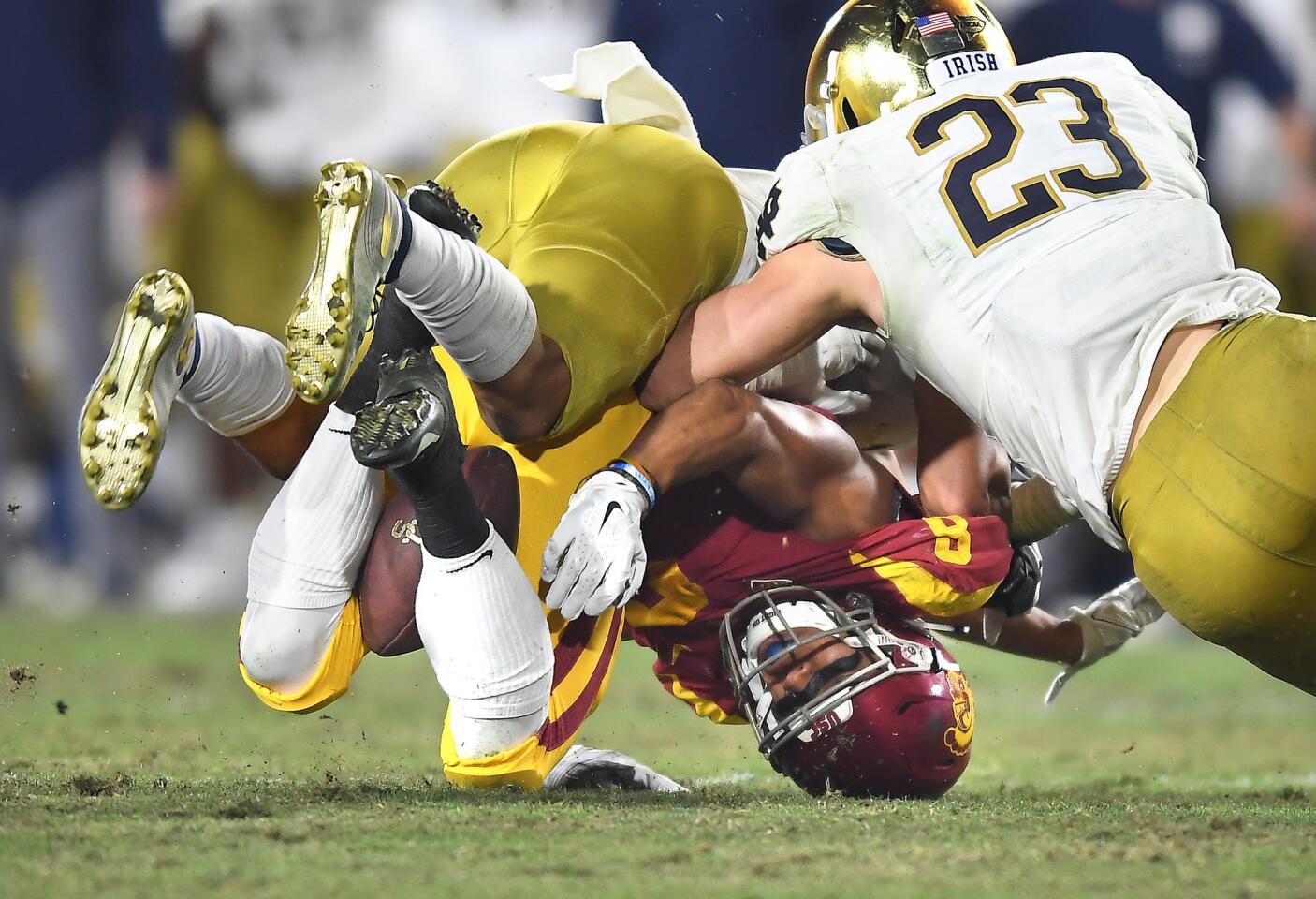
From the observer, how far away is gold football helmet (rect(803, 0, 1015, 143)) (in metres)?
2.26

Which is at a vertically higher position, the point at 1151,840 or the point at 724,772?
the point at 1151,840

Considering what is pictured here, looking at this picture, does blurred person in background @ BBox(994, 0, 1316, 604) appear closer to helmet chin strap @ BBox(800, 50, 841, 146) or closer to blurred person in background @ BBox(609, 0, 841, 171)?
blurred person in background @ BBox(609, 0, 841, 171)

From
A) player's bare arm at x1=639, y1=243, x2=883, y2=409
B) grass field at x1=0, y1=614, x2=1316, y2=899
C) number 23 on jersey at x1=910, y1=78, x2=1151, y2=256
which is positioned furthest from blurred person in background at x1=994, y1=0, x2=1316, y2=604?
player's bare arm at x1=639, y1=243, x2=883, y2=409

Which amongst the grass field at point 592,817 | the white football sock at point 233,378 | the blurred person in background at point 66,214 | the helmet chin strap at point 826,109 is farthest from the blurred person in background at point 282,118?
the white football sock at point 233,378

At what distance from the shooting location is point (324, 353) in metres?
1.59

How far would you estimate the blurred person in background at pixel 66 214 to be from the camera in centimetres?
427

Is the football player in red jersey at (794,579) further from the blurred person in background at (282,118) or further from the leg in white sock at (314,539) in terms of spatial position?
the blurred person in background at (282,118)

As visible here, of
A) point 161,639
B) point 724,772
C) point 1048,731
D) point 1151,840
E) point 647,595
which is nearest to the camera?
point 1151,840

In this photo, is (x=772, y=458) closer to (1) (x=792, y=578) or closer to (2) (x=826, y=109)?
(1) (x=792, y=578)

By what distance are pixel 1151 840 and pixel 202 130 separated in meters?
3.78

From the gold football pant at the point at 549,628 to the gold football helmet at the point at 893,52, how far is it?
64 cm

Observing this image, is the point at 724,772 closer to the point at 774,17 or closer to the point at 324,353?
the point at 324,353

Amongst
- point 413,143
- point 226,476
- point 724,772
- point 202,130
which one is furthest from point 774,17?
point 724,772

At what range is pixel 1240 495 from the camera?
1.66 m
